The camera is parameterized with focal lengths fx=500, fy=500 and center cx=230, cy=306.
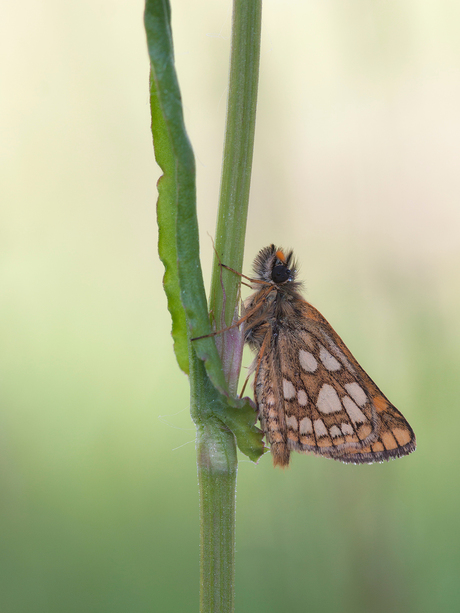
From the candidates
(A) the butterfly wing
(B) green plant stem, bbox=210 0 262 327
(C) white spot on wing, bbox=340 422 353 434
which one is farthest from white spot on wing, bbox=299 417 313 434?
(B) green plant stem, bbox=210 0 262 327

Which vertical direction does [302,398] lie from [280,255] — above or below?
below

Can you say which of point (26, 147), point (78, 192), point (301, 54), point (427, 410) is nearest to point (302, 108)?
point (301, 54)

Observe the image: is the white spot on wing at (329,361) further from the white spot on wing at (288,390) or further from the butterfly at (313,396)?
the white spot on wing at (288,390)

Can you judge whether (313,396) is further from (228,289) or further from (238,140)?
(238,140)

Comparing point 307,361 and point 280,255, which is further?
point 280,255

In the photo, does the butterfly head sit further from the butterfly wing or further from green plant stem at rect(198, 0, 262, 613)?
green plant stem at rect(198, 0, 262, 613)

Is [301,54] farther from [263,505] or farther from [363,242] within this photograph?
[263,505]

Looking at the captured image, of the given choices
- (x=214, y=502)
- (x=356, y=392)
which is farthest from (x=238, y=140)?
(x=356, y=392)
